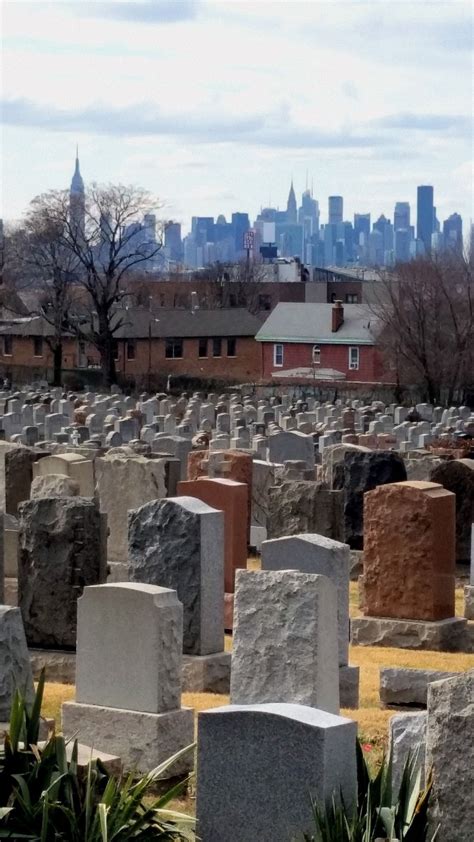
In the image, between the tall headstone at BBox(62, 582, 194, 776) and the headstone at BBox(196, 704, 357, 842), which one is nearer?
the headstone at BBox(196, 704, 357, 842)

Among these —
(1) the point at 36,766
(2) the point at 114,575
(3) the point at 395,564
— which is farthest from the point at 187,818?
(2) the point at 114,575

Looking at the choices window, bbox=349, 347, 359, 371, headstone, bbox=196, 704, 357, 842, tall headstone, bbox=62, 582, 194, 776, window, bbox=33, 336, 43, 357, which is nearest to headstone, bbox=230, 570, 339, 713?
tall headstone, bbox=62, 582, 194, 776

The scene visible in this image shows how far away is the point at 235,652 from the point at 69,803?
3309 mm

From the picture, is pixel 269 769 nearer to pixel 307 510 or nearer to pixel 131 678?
pixel 131 678

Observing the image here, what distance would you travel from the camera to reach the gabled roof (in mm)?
71688

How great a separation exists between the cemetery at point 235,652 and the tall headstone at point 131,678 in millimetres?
16

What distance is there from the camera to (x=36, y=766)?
30.3 ft

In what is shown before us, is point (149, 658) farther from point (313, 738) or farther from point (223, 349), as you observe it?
point (223, 349)

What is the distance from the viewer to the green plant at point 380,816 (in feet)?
27.5

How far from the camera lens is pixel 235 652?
1225 cm

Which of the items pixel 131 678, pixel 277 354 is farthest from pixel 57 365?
pixel 131 678

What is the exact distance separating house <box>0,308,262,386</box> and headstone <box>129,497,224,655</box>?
192 ft

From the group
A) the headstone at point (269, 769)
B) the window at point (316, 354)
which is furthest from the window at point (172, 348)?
the headstone at point (269, 769)

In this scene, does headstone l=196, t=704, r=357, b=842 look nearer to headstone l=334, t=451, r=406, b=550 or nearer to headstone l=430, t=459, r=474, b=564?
headstone l=334, t=451, r=406, b=550
